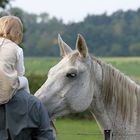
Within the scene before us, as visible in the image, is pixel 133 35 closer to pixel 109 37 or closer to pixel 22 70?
pixel 109 37

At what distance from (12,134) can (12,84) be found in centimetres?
42

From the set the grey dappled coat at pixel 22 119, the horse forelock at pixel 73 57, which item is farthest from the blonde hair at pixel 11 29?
the horse forelock at pixel 73 57

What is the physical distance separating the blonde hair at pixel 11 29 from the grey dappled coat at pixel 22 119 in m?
0.50

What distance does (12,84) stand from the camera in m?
4.85

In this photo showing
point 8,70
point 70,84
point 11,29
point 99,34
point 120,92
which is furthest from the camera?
point 99,34

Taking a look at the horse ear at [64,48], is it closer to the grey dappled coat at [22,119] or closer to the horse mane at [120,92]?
the horse mane at [120,92]

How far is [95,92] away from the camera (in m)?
6.16

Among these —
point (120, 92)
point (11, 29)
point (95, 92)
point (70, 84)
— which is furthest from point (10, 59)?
point (120, 92)

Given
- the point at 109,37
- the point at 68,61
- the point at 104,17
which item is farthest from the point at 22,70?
the point at 104,17

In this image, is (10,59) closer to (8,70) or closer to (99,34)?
(8,70)

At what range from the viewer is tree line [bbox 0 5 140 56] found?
5684 centimetres

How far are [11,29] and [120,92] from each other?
163 centimetres

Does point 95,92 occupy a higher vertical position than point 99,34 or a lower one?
higher

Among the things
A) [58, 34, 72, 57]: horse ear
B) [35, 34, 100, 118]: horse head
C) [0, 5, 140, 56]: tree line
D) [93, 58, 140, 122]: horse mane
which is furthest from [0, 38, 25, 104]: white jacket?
[0, 5, 140, 56]: tree line
